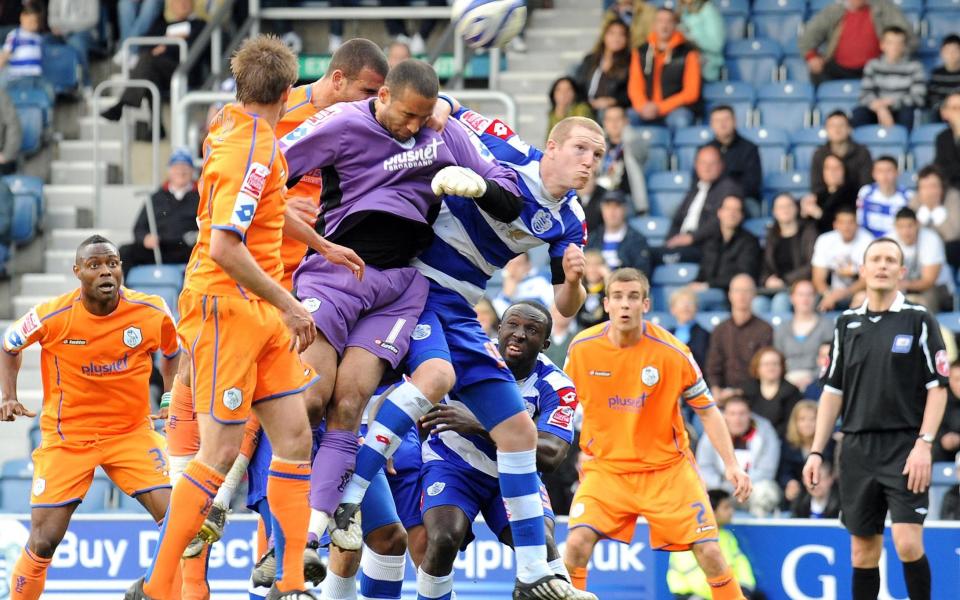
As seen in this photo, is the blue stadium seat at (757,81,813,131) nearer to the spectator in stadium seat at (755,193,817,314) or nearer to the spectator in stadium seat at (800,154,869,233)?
the spectator in stadium seat at (800,154,869,233)

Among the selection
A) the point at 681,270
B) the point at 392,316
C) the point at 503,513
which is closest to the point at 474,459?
the point at 503,513

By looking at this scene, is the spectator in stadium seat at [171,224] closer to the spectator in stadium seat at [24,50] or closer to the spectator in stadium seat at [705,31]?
the spectator in stadium seat at [24,50]

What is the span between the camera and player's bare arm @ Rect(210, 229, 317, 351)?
6461 mm

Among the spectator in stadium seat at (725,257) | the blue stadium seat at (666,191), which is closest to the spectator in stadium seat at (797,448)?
the spectator in stadium seat at (725,257)

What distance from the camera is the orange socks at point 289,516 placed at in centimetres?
661

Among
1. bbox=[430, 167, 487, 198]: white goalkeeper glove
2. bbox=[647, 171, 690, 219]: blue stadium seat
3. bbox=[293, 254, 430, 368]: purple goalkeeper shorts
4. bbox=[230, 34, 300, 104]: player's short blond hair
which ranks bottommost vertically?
bbox=[647, 171, 690, 219]: blue stadium seat

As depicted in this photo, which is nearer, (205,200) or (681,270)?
(205,200)

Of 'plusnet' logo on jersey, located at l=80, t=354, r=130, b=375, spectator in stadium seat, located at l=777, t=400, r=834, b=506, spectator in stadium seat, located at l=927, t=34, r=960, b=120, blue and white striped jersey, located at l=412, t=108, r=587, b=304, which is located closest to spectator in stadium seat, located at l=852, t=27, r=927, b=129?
spectator in stadium seat, located at l=927, t=34, r=960, b=120

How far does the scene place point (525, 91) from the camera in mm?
16953

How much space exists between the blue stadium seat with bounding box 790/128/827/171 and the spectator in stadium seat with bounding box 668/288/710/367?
2.53 metres

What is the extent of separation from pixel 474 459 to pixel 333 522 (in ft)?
5.43

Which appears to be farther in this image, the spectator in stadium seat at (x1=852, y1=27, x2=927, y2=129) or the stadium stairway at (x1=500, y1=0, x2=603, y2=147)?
the stadium stairway at (x1=500, y1=0, x2=603, y2=147)

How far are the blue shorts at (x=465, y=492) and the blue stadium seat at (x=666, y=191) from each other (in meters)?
6.58

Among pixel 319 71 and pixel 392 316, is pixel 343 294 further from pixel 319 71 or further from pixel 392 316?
pixel 319 71
